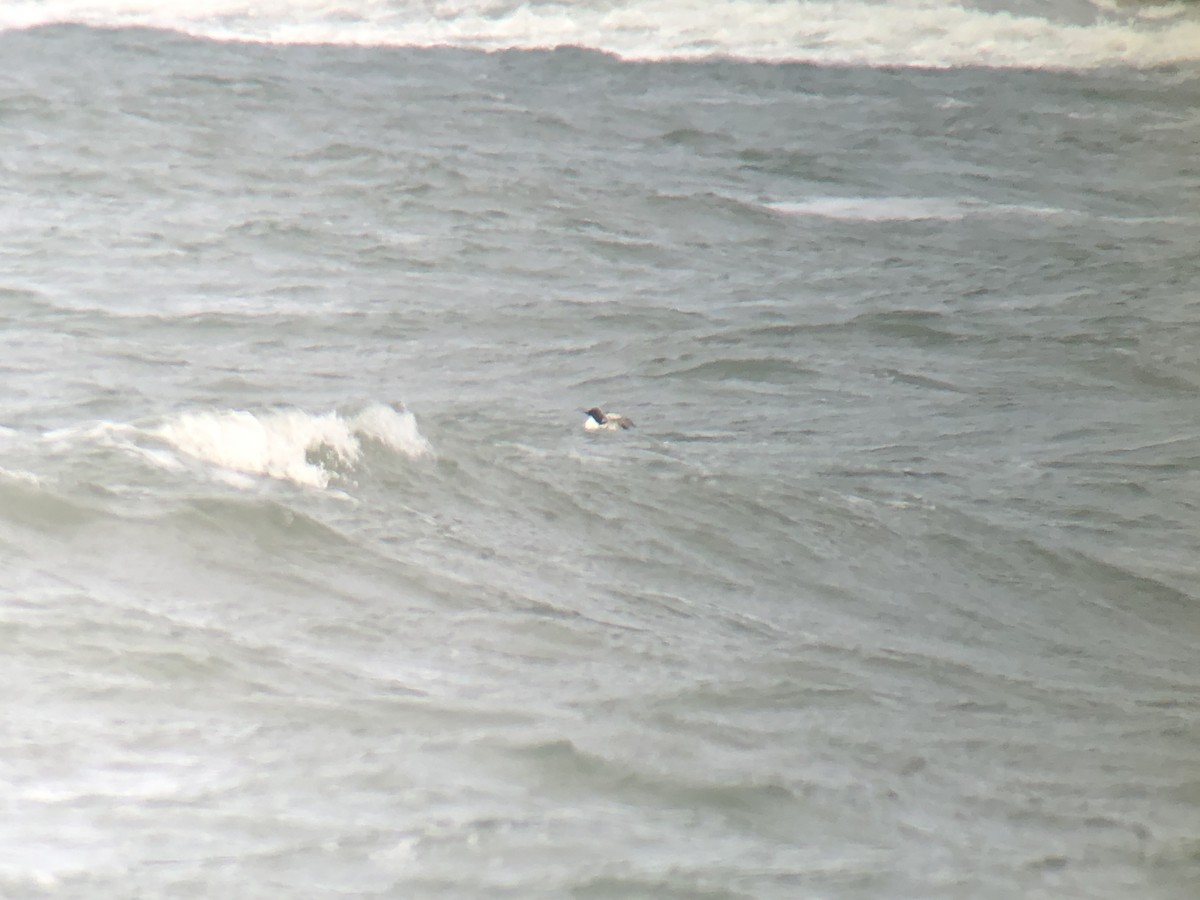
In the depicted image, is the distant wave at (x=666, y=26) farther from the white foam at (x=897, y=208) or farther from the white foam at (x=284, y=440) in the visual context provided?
the white foam at (x=284, y=440)

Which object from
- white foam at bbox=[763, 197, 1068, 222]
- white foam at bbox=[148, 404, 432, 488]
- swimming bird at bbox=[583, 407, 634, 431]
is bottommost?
swimming bird at bbox=[583, 407, 634, 431]

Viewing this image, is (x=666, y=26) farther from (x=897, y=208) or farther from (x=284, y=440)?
(x=284, y=440)

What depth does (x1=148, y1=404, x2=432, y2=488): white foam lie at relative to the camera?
8.38ft

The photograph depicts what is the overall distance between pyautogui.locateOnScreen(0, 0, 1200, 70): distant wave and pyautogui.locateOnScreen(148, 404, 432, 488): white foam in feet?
6.45

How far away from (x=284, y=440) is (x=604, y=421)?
69 centimetres

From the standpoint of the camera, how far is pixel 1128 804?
173 centimetres

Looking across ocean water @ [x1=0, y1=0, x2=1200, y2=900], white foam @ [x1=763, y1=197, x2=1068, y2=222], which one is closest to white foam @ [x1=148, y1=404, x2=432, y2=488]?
ocean water @ [x1=0, y1=0, x2=1200, y2=900]

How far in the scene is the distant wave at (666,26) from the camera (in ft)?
13.6

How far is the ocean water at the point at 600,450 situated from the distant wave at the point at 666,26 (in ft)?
0.06

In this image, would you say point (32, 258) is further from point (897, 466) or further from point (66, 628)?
point (897, 466)

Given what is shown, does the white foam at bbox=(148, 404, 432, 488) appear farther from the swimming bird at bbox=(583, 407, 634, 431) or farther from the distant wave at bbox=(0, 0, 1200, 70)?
the distant wave at bbox=(0, 0, 1200, 70)

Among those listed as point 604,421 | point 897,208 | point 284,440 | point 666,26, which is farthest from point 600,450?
point 666,26

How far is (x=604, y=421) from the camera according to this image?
3.08 metres

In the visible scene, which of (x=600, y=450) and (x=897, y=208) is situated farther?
(x=897, y=208)
